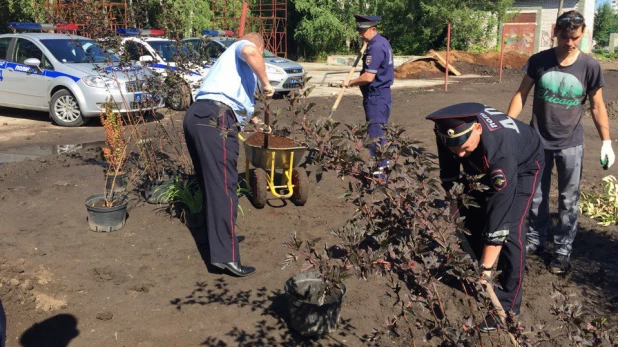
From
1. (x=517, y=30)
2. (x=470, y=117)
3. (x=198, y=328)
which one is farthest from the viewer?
(x=517, y=30)

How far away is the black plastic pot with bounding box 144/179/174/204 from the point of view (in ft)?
19.3

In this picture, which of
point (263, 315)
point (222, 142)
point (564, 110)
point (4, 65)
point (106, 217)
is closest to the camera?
point (263, 315)

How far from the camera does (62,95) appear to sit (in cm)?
1116

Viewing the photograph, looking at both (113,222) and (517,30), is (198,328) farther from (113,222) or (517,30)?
(517,30)

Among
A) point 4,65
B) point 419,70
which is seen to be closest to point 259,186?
point 4,65

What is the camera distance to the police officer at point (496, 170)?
3.10 metres

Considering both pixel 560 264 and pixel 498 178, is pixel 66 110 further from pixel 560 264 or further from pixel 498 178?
pixel 498 178

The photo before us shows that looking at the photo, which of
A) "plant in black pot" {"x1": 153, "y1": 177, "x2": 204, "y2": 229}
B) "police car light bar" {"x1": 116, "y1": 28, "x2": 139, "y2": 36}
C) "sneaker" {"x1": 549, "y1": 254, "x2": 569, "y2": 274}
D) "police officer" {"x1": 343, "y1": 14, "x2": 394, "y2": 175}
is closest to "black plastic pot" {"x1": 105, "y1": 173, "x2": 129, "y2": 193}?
"plant in black pot" {"x1": 153, "y1": 177, "x2": 204, "y2": 229}

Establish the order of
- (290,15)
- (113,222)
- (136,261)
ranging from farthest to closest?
(290,15)
(113,222)
(136,261)

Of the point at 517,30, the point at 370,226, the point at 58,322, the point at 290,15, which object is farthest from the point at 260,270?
the point at 517,30

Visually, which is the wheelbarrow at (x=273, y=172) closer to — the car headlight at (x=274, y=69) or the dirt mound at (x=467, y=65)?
the car headlight at (x=274, y=69)

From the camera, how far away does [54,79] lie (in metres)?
11.2

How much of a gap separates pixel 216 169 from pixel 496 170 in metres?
2.05

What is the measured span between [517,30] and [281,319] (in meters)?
36.3
